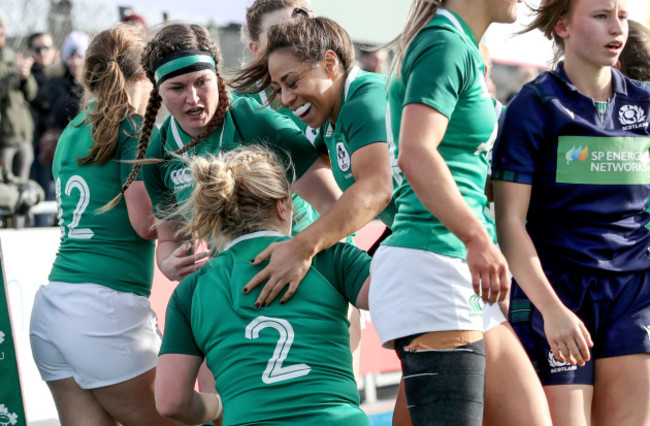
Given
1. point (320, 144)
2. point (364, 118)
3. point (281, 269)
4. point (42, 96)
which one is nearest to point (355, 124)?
point (364, 118)

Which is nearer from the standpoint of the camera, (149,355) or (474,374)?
(474,374)

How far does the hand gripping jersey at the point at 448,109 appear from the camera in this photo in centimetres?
231

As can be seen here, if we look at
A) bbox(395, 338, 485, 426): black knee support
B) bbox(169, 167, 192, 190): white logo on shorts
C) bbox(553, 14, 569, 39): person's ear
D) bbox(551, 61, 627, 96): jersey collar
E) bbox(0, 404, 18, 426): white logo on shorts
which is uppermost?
bbox(553, 14, 569, 39): person's ear

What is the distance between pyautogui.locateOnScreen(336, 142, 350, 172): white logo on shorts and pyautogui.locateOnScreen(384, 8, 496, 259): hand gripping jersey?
0.56 metres

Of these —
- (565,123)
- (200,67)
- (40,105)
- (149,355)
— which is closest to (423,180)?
(565,123)

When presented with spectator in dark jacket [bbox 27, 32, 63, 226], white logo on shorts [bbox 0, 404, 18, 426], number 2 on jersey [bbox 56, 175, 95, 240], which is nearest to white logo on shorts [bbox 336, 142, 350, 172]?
number 2 on jersey [bbox 56, 175, 95, 240]

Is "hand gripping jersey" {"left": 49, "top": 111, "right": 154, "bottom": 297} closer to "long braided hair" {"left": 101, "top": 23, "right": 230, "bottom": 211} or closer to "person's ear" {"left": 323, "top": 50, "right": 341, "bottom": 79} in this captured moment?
"long braided hair" {"left": 101, "top": 23, "right": 230, "bottom": 211}

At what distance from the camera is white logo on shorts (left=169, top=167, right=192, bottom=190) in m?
3.31

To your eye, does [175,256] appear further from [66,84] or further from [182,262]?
[66,84]

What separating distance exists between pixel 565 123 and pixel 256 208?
927mm

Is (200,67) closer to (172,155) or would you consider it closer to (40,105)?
(172,155)

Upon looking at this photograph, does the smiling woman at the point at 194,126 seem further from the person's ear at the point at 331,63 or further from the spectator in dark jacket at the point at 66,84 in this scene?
the spectator in dark jacket at the point at 66,84

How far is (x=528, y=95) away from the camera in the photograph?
Answer: 2797mm

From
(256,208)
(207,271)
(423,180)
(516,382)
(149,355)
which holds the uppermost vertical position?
(423,180)
